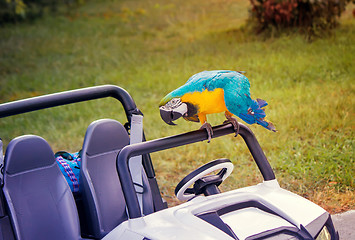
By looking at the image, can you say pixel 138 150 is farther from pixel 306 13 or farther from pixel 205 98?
pixel 306 13

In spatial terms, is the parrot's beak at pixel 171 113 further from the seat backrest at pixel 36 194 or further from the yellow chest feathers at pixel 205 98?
the seat backrest at pixel 36 194

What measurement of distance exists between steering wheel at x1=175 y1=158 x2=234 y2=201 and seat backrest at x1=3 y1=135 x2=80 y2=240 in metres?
0.74

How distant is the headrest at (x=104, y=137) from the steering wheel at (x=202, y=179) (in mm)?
723

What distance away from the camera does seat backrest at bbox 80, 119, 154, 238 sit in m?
2.58

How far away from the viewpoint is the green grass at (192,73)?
4.52m

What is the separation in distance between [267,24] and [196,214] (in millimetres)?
7108

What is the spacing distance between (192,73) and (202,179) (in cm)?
516

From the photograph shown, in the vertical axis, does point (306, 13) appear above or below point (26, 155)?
below

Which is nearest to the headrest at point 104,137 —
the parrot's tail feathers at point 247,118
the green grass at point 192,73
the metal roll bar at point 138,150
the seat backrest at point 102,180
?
the seat backrest at point 102,180

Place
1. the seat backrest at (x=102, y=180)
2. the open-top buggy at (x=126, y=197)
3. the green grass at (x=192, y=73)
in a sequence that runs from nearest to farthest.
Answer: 1. the open-top buggy at (x=126, y=197)
2. the seat backrest at (x=102, y=180)
3. the green grass at (x=192, y=73)

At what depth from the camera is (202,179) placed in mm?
2064

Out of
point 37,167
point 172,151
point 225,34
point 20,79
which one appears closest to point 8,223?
point 37,167

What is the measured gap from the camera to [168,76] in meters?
7.25

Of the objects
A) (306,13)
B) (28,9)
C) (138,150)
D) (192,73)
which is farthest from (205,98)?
(28,9)
